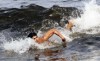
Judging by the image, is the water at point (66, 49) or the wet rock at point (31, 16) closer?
the water at point (66, 49)

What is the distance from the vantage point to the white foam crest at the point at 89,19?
19508mm

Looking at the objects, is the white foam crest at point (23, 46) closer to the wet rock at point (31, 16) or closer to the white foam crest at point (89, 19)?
the white foam crest at point (89, 19)

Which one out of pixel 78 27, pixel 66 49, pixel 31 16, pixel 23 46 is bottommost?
pixel 66 49

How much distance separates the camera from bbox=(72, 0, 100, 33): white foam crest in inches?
768

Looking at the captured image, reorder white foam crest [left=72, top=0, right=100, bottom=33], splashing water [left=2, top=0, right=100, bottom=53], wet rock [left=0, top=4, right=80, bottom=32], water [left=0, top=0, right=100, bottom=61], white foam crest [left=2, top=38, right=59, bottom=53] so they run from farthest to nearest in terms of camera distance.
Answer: wet rock [left=0, top=4, right=80, bottom=32], white foam crest [left=72, top=0, right=100, bottom=33], splashing water [left=2, top=0, right=100, bottom=53], white foam crest [left=2, top=38, right=59, bottom=53], water [left=0, top=0, right=100, bottom=61]

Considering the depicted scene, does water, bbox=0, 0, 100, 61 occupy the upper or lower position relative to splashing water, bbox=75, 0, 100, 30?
lower

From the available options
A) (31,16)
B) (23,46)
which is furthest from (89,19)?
(23,46)

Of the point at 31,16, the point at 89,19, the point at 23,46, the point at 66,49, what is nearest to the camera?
the point at 66,49

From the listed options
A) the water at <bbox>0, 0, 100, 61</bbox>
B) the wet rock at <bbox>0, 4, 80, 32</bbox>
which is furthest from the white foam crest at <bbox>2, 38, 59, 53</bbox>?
the wet rock at <bbox>0, 4, 80, 32</bbox>

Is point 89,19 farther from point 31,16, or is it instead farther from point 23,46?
point 23,46

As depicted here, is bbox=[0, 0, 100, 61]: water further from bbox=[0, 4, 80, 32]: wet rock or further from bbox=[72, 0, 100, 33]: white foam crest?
bbox=[0, 4, 80, 32]: wet rock

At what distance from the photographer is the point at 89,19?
2100 cm

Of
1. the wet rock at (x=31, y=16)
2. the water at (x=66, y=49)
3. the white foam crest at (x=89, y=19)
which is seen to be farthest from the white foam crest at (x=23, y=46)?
the wet rock at (x=31, y=16)

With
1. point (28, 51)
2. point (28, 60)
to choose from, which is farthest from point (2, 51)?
point (28, 60)
